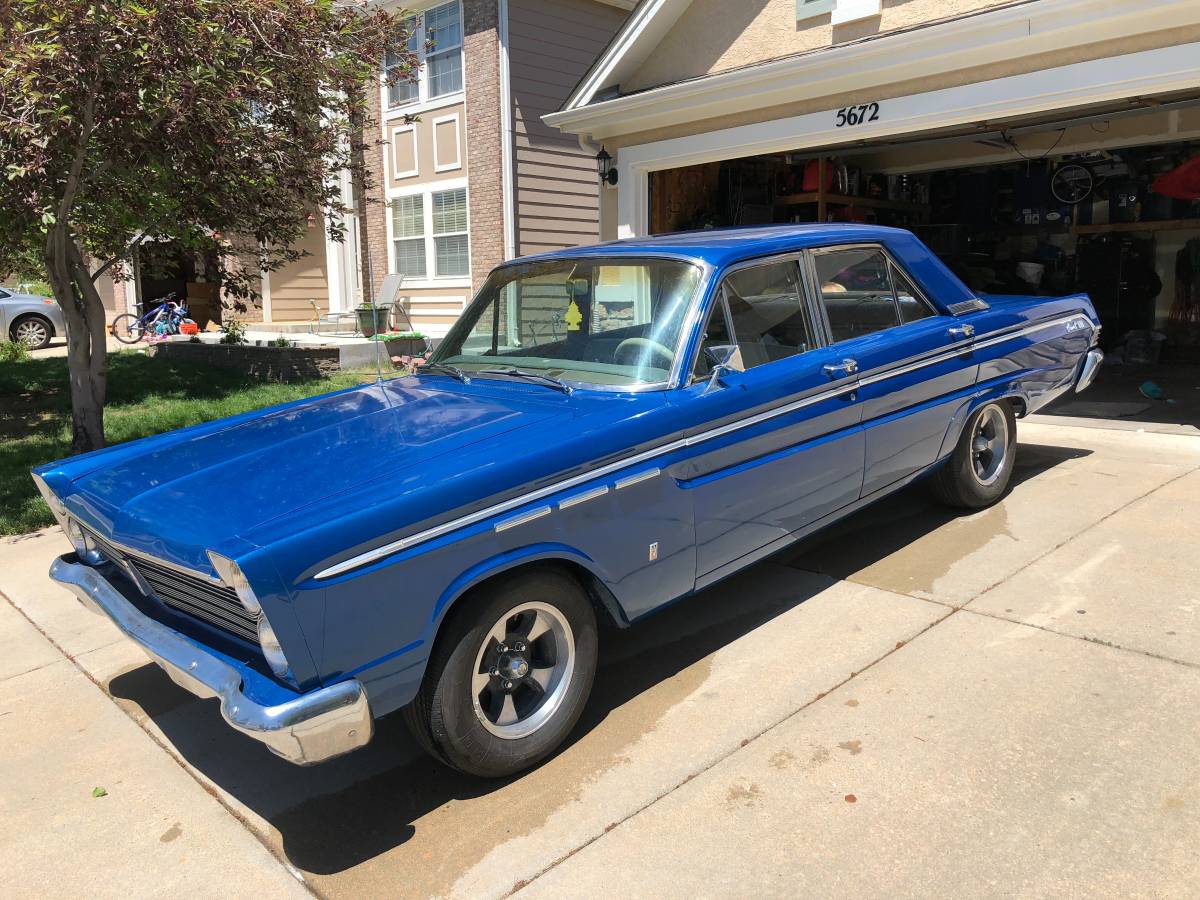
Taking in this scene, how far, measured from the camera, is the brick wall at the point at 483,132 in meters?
13.4

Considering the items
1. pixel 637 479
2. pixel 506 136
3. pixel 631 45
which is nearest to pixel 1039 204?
pixel 631 45

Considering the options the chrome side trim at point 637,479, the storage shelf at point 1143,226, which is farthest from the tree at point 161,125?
the storage shelf at point 1143,226

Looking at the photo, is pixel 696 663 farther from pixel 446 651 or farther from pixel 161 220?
pixel 161 220

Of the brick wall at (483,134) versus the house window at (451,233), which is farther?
the house window at (451,233)

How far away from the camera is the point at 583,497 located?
9.77 feet

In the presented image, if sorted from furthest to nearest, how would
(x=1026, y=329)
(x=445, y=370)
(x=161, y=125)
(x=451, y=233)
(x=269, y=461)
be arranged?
(x=451, y=233), (x=161, y=125), (x=1026, y=329), (x=445, y=370), (x=269, y=461)

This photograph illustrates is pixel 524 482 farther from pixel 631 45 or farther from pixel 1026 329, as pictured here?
pixel 631 45

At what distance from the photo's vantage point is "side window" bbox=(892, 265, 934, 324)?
4633 millimetres

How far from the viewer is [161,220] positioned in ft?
24.0

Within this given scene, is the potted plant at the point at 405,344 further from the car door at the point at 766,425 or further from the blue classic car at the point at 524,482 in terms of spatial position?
the car door at the point at 766,425

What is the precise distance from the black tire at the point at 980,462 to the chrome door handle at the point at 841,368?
121 centimetres

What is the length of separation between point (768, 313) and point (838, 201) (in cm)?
829

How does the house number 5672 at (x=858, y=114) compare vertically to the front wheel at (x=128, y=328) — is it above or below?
above

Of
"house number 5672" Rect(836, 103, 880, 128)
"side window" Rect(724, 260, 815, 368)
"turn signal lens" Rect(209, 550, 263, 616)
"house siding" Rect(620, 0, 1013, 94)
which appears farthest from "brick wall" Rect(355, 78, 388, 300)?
"turn signal lens" Rect(209, 550, 263, 616)
